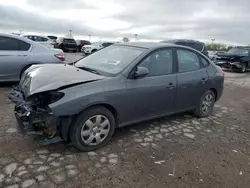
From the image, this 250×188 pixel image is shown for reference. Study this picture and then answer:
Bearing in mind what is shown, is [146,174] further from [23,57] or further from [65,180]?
[23,57]

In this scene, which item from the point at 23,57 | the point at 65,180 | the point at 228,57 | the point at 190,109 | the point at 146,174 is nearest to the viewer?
the point at 65,180

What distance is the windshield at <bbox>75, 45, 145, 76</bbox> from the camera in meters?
3.94

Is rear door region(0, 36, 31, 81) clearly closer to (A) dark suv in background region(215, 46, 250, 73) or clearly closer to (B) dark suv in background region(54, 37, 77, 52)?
(A) dark suv in background region(215, 46, 250, 73)

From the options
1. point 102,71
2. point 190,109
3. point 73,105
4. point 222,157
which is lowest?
point 222,157

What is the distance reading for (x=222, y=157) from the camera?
3684mm

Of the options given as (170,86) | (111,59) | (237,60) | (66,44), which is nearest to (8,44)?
(111,59)

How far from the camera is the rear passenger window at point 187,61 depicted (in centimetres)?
470

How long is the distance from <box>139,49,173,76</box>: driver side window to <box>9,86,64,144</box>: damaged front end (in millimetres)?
1585

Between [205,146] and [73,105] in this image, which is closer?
[73,105]

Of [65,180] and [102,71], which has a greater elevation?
[102,71]

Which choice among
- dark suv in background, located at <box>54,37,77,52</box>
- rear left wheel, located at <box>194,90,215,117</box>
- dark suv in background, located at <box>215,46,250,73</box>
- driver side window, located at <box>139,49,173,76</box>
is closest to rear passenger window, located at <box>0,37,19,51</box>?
driver side window, located at <box>139,49,173,76</box>

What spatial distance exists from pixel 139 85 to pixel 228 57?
1353 cm

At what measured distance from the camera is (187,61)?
4.89 metres

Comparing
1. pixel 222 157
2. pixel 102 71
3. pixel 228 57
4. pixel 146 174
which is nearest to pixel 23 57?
pixel 102 71
